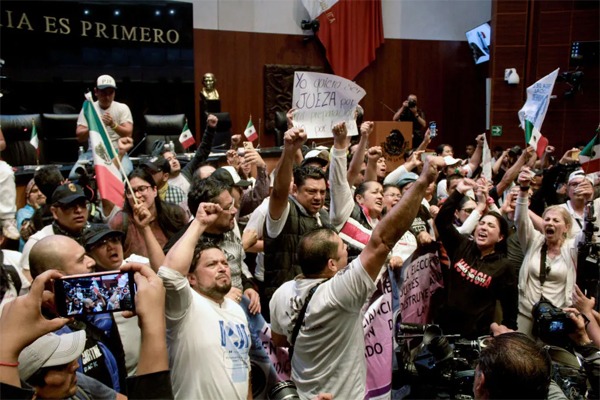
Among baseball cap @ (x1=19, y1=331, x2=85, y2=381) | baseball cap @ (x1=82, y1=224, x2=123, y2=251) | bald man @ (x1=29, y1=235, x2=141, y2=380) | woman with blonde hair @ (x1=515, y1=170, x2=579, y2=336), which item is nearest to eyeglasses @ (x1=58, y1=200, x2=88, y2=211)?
baseball cap @ (x1=82, y1=224, x2=123, y2=251)

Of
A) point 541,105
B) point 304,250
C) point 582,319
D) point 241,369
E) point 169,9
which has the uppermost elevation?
point 169,9

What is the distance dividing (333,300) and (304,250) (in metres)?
0.32

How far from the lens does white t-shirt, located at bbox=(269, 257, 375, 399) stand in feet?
7.80

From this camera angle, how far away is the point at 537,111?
5762 millimetres

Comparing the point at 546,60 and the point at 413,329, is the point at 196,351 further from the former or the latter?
the point at 546,60

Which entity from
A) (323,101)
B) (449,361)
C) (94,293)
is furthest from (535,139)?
(94,293)

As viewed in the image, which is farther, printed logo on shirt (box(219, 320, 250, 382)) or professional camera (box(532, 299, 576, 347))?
professional camera (box(532, 299, 576, 347))

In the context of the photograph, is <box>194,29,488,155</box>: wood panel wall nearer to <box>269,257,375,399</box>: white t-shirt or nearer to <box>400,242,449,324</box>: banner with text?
<box>400,242,449,324</box>: banner with text

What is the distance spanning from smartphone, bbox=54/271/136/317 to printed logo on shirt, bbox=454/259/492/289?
8.63 feet

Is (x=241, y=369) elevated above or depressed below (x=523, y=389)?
below

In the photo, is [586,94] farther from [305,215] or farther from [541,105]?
[305,215]

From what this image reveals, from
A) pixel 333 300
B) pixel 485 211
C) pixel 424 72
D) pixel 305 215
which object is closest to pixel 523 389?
pixel 333 300

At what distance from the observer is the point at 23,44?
9648 mm

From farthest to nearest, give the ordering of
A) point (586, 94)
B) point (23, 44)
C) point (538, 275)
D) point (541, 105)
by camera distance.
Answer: point (586, 94), point (23, 44), point (541, 105), point (538, 275)
